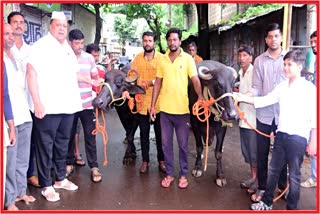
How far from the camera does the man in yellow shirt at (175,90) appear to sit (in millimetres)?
3723

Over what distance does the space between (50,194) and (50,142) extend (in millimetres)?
540

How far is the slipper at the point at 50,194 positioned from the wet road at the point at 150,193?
0.16 feet

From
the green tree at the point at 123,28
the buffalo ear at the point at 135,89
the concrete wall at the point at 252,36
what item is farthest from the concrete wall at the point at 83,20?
the green tree at the point at 123,28

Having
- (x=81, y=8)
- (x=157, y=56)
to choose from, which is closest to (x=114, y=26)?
(x=81, y=8)

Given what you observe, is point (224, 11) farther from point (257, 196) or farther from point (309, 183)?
point (257, 196)

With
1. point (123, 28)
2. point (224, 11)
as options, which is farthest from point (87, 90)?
point (123, 28)

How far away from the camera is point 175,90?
147 inches

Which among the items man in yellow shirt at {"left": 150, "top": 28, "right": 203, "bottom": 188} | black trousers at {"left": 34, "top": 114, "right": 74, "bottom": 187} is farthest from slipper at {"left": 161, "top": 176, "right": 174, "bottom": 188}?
black trousers at {"left": 34, "top": 114, "right": 74, "bottom": 187}

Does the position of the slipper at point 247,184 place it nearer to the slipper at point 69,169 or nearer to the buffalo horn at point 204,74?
the buffalo horn at point 204,74

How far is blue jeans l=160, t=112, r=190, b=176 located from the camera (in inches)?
152

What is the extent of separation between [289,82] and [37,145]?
2.49 m

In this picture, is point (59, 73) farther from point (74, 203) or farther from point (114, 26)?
point (114, 26)

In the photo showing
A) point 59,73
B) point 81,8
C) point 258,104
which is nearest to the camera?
point 258,104

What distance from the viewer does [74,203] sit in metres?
3.54
